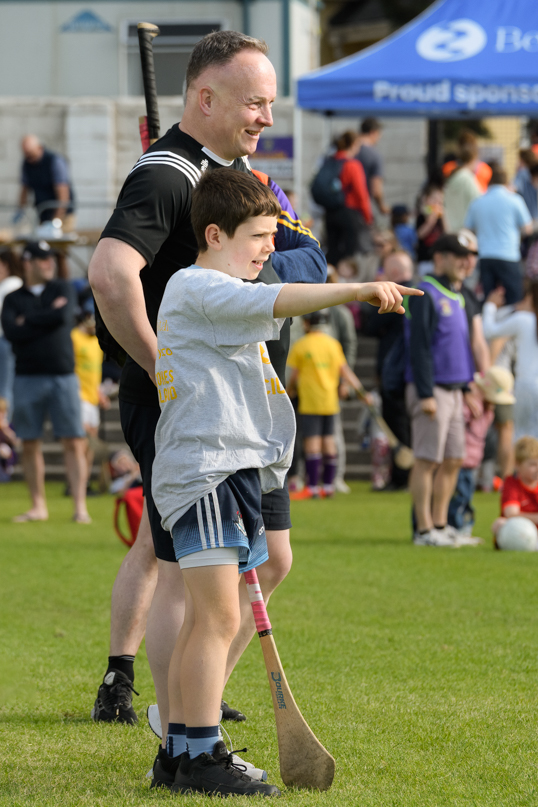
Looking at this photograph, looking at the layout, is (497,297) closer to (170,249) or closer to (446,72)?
(446,72)

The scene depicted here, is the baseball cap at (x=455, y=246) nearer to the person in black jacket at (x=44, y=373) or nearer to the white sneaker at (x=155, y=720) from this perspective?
the person in black jacket at (x=44, y=373)

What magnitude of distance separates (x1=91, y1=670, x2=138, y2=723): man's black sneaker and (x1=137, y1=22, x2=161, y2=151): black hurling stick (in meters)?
1.82

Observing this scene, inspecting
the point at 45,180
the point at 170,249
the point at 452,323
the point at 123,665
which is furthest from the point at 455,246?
the point at 45,180

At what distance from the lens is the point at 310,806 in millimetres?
2998

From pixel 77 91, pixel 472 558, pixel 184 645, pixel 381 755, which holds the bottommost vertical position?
pixel 472 558

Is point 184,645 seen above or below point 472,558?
above

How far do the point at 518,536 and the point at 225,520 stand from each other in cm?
521

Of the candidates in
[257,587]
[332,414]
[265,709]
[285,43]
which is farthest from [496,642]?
[285,43]

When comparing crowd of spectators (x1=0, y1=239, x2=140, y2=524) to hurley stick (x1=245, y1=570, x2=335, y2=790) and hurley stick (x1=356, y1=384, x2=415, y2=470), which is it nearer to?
hurley stick (x1=356, y1=384, x2=415, y2=470)

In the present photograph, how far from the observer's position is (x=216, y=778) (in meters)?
3.05

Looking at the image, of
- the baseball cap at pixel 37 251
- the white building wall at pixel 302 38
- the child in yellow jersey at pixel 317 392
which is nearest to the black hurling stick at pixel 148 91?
the baseball cap at pixel 37 251

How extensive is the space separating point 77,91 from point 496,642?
16.1 metres

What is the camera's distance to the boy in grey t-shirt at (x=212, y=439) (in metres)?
3.04

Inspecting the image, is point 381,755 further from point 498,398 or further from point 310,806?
point 498,398
